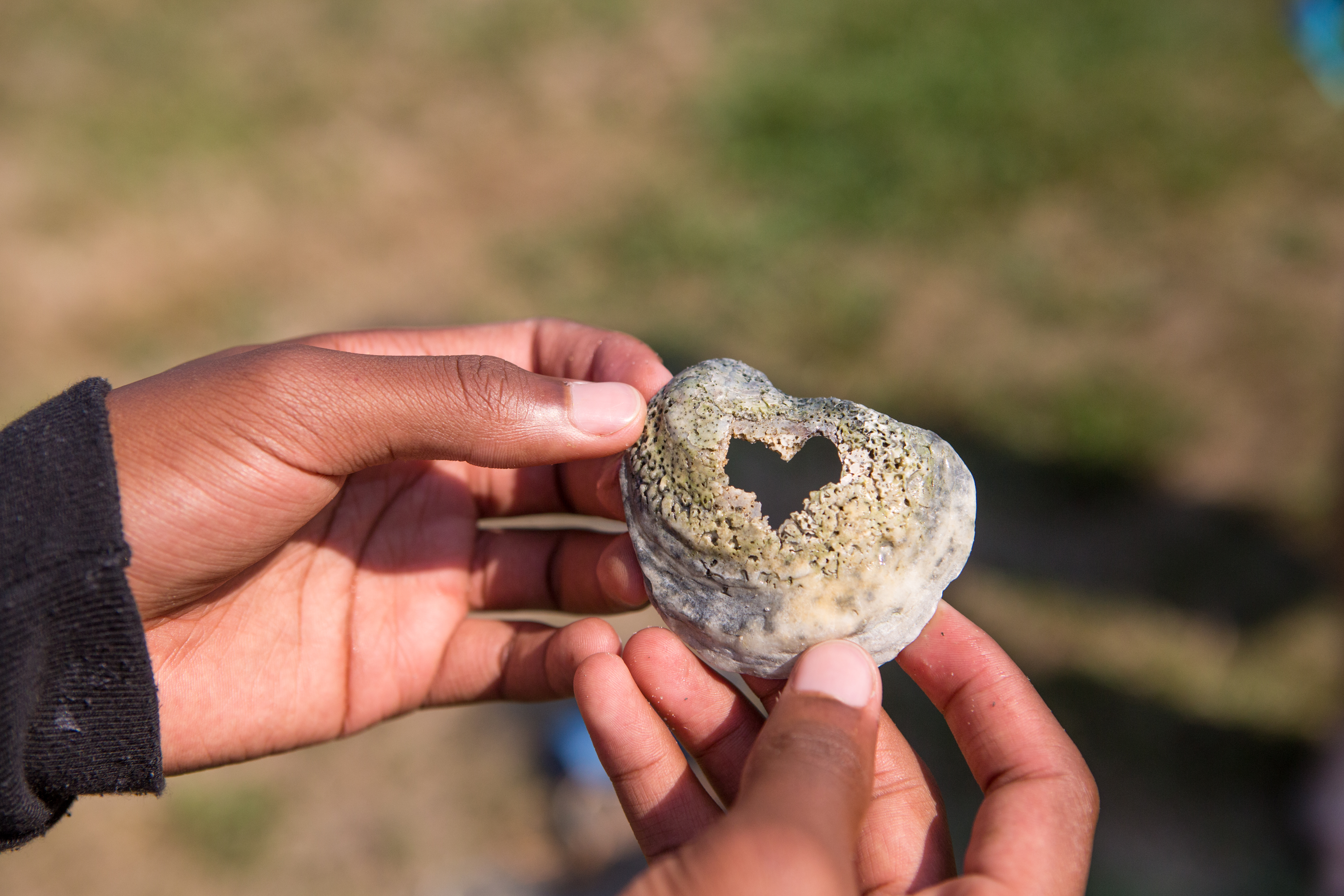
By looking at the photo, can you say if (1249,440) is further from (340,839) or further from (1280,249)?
(340,839)

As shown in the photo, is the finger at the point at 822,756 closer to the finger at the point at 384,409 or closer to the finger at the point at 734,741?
the finger at the point at 734,741

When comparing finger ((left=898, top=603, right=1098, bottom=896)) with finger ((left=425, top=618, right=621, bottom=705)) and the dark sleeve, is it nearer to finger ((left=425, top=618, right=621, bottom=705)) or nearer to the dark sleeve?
finger ((left=425, top=618, right=621, bottom=705))

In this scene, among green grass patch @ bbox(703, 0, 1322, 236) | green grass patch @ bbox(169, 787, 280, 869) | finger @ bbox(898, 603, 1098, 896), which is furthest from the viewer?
green grass patch @ bbox(703, 0, 1322, 236)

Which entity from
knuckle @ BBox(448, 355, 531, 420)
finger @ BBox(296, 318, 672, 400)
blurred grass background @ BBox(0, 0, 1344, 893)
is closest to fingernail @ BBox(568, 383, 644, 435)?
knuckle @ BBox(448, 355, 531, 420)

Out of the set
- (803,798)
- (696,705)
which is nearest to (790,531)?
(696,705)

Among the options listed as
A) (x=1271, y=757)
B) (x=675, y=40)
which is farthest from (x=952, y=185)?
(x=1271, y=757)

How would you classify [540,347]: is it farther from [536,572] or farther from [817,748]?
[817,748]
